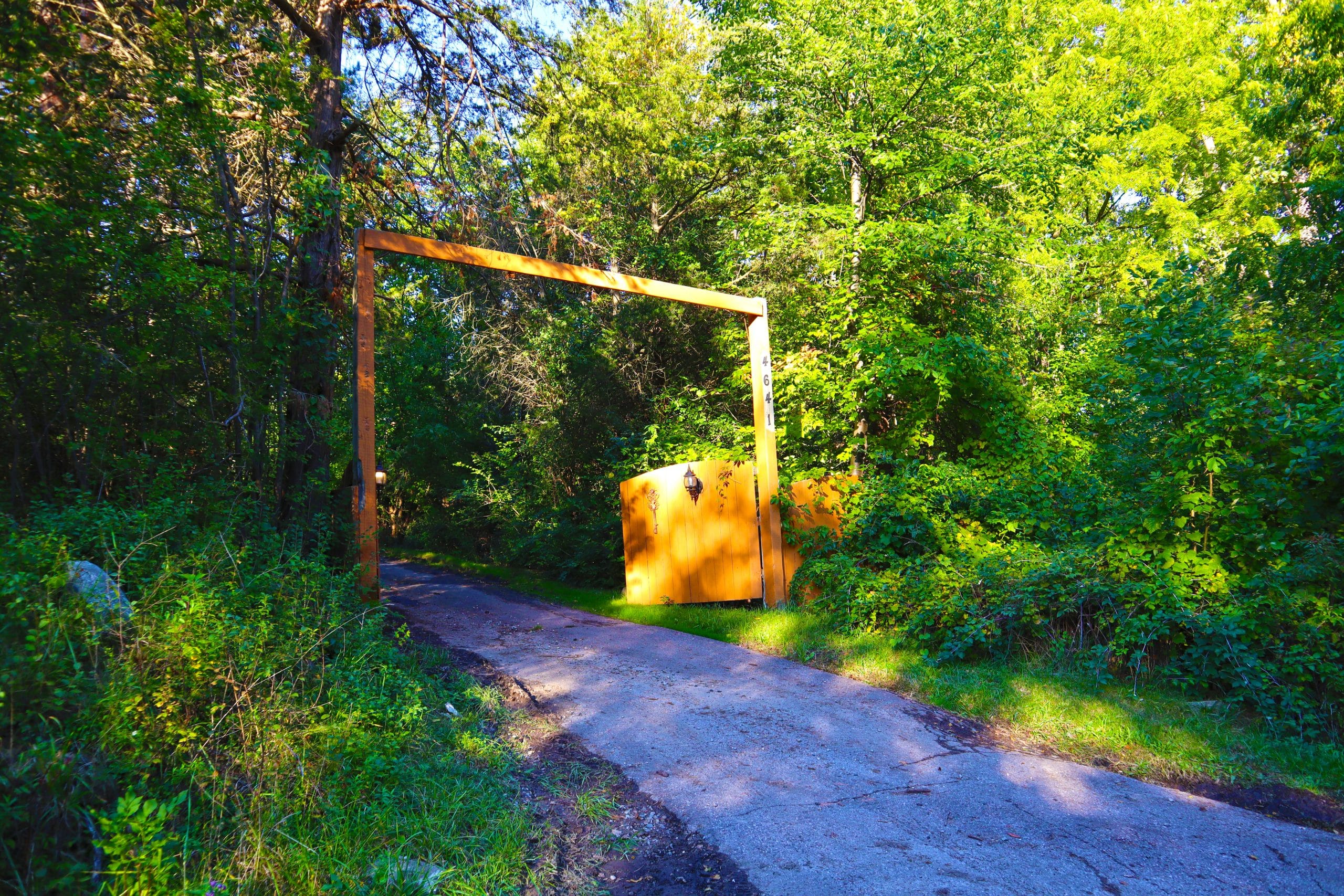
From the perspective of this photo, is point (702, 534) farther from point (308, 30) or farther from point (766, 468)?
point (308, 30)

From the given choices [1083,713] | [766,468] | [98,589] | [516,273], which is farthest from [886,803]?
[516,273]

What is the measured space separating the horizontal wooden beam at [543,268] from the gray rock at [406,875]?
6259 mm

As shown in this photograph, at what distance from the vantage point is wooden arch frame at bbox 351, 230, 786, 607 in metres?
7.64

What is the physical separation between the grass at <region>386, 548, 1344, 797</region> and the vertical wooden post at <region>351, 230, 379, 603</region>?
12.8 feet

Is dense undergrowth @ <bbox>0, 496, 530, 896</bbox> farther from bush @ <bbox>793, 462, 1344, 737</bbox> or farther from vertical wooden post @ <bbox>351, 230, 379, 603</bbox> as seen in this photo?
bush @ <bbox>793, 462, 1344, 737</bbox>

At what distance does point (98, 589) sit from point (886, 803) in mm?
4027

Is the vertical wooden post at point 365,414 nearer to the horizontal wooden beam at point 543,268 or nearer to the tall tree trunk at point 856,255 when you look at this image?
the horizontal wooden beam at point 543,268

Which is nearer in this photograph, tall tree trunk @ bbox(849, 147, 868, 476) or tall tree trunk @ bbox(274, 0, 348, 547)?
tall tree trunk @ bbox(274, 0, 348, 547)

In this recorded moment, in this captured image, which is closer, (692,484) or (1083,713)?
(1083,713)

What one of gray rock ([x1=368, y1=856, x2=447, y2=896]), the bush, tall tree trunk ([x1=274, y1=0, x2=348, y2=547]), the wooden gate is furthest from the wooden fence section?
gray rock ([x1=368, y1=856, x2=447, y2=896])

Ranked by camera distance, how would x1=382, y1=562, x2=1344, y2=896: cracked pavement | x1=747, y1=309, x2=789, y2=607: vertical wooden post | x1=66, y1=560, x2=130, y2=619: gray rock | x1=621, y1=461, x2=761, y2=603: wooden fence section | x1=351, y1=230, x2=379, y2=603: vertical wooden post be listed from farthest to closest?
x1=621, y1=461, x2=761, y2=603: wooden fence section → x1=747, y1=309, x2=789, y2=607: vertical wooden post → x1=351, y1=230, x2=379, y2=603: vertical wooden post → x1=66, y1=560, x2=130, y2=619: gray rock → x1=382, y1=562, x2=1344, y2=896: cracked pavement

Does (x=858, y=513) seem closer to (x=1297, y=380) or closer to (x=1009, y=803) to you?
(x=1297, y=380)

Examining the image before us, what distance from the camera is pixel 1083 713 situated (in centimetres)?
533

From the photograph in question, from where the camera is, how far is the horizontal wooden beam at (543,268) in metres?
7.92
